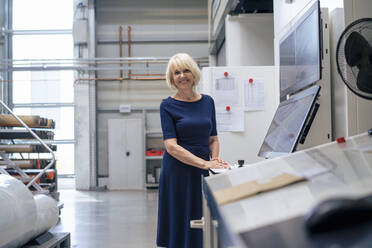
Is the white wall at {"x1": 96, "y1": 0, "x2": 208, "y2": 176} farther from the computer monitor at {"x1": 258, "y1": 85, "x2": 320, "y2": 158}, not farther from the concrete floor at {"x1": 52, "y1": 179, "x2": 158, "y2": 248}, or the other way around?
the computer monitor at {"x1": 258, "y1": 85, "x2": 320, "y2": 158}

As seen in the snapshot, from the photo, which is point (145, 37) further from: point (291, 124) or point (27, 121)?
point (291, 124)

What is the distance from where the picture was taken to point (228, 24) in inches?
179

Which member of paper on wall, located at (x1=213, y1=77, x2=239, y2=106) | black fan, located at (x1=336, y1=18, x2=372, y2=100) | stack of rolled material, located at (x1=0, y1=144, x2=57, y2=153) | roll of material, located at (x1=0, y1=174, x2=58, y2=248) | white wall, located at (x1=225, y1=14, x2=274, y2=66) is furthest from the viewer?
stack of rolled material, located at (x1=0, y1=144, x2=57, y2=153)

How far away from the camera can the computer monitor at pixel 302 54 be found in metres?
1.78

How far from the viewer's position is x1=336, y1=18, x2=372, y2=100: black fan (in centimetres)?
152

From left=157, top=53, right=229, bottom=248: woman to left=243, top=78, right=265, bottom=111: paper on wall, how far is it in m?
1.27

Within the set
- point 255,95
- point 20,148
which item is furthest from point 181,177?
point 20,148

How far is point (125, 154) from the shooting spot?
327 inches

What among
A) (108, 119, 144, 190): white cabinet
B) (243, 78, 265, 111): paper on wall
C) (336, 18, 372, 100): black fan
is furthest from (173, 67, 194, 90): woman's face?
(108, 119, 144, 190): white cabinet

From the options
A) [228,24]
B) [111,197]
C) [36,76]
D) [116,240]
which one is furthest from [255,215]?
[36,76]

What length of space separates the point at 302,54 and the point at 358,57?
17.8 inches

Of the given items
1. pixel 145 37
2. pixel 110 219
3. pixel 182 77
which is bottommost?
pixel 110 219

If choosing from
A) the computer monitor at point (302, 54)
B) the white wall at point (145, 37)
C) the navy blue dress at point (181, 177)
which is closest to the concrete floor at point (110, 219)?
the navy blue dress at point (181, 177)

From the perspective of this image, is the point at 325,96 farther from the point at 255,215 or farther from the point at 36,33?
the point at 36,33
